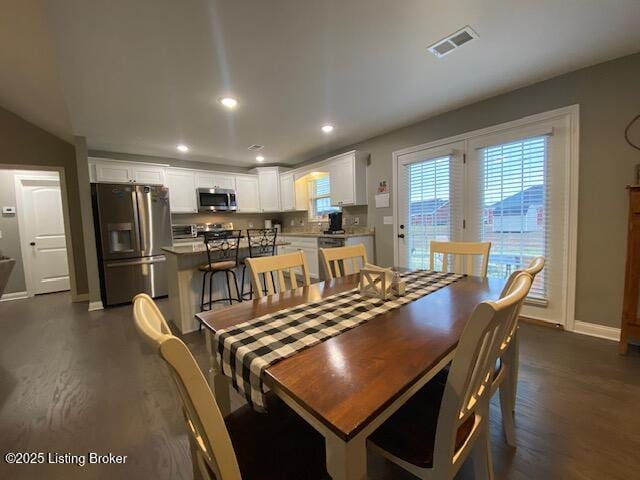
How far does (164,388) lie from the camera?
189cm

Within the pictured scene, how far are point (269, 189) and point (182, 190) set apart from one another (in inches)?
63.0

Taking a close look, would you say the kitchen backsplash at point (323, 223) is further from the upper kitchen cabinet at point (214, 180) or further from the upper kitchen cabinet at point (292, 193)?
the upper kitchen cabinet at point (214, 180)

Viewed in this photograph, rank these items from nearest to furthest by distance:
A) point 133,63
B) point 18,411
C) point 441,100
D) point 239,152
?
point 18,411
point 133,63
point 441,100
point 239,152

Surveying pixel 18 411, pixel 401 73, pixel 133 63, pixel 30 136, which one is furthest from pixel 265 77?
pixel 30 136

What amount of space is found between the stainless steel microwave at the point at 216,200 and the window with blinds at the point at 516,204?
4160 mm

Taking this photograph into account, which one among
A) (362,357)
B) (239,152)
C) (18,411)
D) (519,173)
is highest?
(239,152)

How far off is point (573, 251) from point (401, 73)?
2.26 metres

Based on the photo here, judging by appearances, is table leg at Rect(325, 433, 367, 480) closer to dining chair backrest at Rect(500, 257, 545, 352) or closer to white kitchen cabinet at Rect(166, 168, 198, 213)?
dining chair backrest at Rect(500, 257, 545, 352)

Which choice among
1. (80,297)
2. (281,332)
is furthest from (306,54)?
(80,297)

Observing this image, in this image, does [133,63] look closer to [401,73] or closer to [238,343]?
[401,73]

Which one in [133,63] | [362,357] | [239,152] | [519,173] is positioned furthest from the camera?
[239,152]

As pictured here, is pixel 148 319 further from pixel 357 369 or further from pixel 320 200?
pixel 320 200

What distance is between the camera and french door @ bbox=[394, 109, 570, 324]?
253 cm

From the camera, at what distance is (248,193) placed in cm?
550
